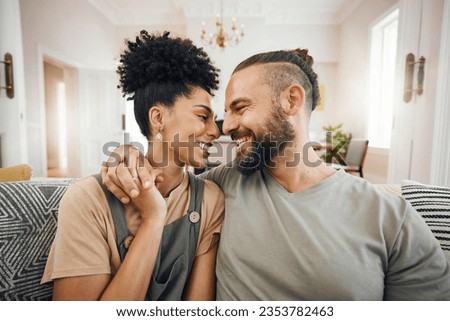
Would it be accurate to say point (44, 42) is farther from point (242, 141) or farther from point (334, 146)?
point (334, 146)

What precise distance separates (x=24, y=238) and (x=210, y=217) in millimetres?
499

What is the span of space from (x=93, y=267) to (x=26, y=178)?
566 millimetres

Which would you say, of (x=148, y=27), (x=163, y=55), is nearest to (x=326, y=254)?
(x=163, y=55)

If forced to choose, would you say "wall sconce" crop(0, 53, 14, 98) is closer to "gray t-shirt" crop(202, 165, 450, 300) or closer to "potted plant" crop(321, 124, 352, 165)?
"gray t-shirt" crop(202, 165, 450, 300)

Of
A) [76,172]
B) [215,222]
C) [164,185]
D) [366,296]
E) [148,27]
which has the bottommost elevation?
[76,172]

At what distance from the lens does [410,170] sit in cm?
238

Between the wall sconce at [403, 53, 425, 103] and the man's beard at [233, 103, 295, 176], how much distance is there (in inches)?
76.4

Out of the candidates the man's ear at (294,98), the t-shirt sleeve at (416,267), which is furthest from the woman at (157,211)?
the t-shirt sleeve at (416,267)

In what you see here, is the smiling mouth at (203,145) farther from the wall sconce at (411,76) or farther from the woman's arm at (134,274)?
the wall sconce at (411,76)

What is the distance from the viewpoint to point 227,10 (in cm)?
481

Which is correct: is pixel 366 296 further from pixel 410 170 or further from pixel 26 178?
pixel 410 170

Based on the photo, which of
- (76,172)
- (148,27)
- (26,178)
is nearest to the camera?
(26,178)

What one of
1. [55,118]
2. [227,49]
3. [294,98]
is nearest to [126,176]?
[294,98]

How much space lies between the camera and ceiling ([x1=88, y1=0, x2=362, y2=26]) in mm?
4703
